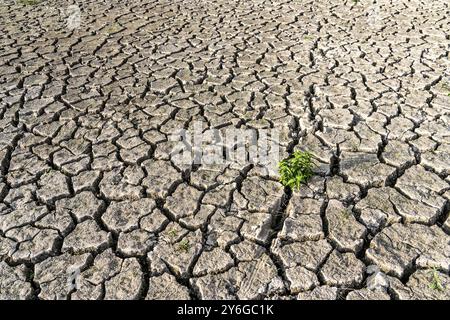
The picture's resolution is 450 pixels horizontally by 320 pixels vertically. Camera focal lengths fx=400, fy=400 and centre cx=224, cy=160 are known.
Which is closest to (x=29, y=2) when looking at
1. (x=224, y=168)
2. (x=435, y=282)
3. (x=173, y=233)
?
(x=224, y=168)

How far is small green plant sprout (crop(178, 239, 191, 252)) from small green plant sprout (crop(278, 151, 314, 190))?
2.79 ft

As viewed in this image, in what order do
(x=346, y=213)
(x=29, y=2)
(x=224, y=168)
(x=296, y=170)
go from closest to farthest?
(x=346, y=213), (x=296, y=170), (x=224, y=168), (x=29, y=2)

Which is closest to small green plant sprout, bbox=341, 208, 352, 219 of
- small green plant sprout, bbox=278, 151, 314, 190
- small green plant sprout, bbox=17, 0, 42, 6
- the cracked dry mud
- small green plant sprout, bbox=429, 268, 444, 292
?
the cracked dry mud

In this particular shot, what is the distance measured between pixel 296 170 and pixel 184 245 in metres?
1.01

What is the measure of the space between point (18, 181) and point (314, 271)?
2.23 meters

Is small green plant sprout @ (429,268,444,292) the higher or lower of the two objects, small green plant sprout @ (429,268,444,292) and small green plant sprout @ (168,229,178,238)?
the lower

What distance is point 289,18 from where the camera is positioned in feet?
20.0

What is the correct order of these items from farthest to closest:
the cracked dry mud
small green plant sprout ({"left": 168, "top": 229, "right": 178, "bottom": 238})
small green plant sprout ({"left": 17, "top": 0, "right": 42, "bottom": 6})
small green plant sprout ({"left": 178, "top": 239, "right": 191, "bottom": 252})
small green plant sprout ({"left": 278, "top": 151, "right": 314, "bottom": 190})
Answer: small green plant sprout ({"left": 17, "top": 0, "right": 42, "bottom": 6})
small green plant sprout ({"left": 278, "top": 151, "right": 314, "bottom": 190})
small green plant sprout ({"left": 168, "top": 229, "right": 178, "bottom": 238})
small green plant sprout ({"left": 178, "top": 239, "right": 191, "bottom": 252})
the cracked dry mud

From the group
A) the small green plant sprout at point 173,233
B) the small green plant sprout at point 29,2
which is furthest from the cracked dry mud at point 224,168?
the small green plant sprout at point 29,2

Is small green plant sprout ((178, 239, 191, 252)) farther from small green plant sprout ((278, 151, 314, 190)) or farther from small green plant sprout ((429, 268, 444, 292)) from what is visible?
small green plant sprout ((429, 268, 444, 292))

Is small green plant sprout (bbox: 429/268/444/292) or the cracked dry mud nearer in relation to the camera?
small green plant sprout (bbox: 429/268/444/292)

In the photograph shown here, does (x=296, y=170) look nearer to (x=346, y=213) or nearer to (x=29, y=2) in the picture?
(x=346, y=213)

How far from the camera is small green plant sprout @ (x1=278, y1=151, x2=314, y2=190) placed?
112 inches

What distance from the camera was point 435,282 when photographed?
7.14ft
